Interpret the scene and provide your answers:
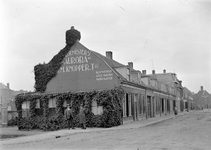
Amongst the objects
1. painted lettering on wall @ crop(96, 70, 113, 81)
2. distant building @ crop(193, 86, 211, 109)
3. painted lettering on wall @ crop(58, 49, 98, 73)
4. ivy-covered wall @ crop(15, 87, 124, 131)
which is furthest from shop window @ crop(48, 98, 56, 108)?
distant building @ crop(193, 86, 211, 109)

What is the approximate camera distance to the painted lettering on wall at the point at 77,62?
2612 cm

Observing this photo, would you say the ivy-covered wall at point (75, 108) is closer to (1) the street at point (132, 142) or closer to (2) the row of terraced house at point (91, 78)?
(2) the row of terraced house at point (91, 78)

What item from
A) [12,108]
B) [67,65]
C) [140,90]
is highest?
[67,65]

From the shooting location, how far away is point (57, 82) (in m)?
27.6

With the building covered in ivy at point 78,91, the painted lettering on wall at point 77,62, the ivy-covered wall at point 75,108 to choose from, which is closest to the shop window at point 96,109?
the building covered in ivy at point 78,91

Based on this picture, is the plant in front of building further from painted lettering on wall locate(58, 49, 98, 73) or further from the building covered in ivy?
painted lettering on wall locate(58, 49, 98, 73)

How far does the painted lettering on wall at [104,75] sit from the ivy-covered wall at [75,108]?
1.52 meters

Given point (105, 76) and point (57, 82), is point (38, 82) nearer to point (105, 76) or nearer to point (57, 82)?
point (57, 82)

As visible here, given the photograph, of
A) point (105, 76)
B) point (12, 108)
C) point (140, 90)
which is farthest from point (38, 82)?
point (12, 108)

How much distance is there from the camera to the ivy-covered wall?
917 inches

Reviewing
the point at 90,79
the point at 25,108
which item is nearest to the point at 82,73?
the point at 90,79

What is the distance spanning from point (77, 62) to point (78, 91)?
283cm

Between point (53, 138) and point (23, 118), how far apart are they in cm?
1324

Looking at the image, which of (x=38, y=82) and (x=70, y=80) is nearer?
(x=70, y=80)
